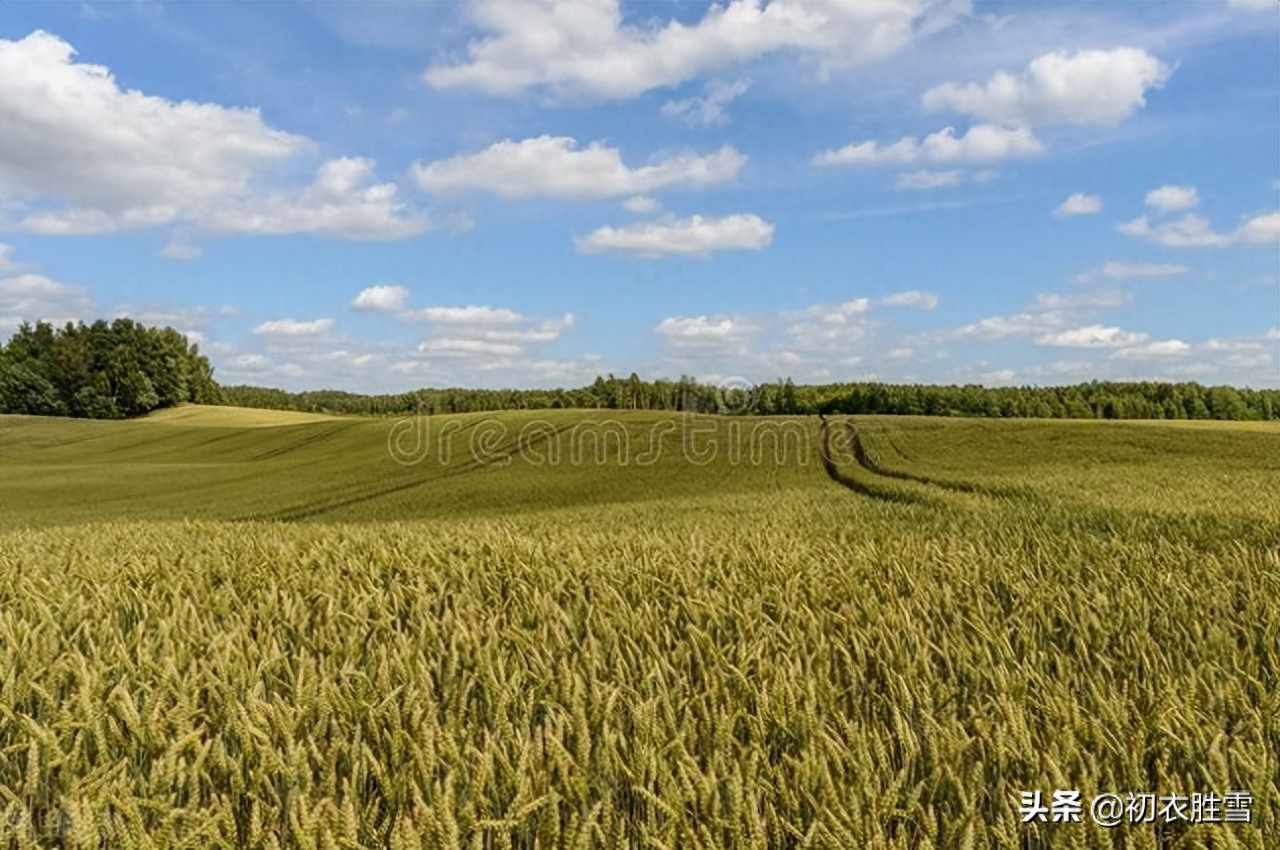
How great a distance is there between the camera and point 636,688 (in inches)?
113

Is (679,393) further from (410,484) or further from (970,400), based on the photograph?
(410,484)

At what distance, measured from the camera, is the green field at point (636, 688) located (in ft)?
6.43

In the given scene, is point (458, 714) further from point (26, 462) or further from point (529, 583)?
point (26, 462)

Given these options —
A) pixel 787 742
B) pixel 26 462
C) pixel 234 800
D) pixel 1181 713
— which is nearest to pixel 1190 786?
pixel 1181 713

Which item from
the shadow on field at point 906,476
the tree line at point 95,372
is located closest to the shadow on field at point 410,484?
the shadow on field at point 906,476

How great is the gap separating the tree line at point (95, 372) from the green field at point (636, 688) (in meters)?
120

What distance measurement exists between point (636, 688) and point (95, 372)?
131423 mm

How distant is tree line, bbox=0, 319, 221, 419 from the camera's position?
351 feet

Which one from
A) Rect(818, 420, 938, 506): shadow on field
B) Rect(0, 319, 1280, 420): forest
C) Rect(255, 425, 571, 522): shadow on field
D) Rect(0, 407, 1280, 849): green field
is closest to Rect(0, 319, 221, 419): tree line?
Rect(0, 319, 1280, 420): forest

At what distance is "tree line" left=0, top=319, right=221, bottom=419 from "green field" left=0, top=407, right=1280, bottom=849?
12048 cm

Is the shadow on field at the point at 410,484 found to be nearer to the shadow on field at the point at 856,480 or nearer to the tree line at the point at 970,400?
the shadow on field at the point at 856,480

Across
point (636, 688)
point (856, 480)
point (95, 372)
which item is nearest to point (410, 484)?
point (856, 480)

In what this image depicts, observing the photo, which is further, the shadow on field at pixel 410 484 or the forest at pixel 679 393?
the forest at pixel 679 393

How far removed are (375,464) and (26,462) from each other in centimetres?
4066
